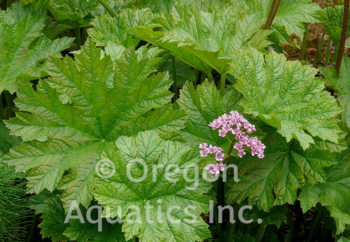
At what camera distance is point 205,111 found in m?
1.94

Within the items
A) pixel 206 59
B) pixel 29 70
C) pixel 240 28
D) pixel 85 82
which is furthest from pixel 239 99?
pixel 29 70

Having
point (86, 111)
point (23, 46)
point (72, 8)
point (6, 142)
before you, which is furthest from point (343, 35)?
point (6, 142)

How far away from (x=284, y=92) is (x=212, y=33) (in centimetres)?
57

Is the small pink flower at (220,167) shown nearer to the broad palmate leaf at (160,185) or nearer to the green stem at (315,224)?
the broad palmate leaf at (160,185)

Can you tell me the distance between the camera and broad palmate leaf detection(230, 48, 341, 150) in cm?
181

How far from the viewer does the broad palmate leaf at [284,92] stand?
1.81 m

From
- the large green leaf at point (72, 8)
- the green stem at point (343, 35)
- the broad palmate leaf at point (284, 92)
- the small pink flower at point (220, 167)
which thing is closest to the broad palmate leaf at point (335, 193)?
the broad palmate leaf at point (284, 92)

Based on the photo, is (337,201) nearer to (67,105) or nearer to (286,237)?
(286,237)

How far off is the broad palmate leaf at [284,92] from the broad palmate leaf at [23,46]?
3.91 ft

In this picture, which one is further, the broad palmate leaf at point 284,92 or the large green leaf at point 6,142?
the large green leaf at point 6,142

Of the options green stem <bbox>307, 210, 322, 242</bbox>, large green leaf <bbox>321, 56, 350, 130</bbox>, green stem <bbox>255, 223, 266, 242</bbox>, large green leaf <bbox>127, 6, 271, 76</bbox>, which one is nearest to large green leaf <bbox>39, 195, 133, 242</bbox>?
green stem <bbox>255, 223, 266, 242</bbox>

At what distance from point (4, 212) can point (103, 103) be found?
0.85m

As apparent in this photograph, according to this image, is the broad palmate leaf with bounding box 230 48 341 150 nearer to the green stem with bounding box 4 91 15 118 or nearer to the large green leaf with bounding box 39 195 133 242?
the large green leaf with bounding box 39 195 133 242

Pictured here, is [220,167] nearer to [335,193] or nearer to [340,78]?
[335,193]
